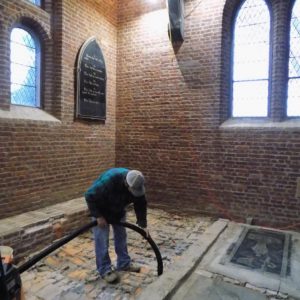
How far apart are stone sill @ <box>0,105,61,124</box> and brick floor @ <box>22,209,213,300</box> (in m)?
2.17

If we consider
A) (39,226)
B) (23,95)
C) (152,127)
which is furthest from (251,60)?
(39,226)

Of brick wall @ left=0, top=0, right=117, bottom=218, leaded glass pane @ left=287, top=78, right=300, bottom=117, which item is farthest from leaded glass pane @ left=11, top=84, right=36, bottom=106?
leaded glass pane @ left=287, top=78, right=300, bottom=117

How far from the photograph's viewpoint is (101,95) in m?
6.58

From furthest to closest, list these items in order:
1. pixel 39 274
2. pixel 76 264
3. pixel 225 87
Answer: pixel 225 87
pixel 76 264
pixel 39 274

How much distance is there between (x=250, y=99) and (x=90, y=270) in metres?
4.27

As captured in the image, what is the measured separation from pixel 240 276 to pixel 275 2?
4807mm

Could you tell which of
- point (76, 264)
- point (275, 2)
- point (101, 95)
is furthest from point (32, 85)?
point (275, 2)

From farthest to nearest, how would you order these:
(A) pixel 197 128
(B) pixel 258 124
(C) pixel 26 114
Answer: (A) pixel 197 128 < (B) pixel 258 124 < (C) pixel 26 114

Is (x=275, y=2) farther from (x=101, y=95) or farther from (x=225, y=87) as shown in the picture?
(x=101, y=95)

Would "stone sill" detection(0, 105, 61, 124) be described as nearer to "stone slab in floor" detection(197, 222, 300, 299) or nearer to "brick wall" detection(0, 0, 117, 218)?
"brick wall" detection(0, 0, 117, 218)

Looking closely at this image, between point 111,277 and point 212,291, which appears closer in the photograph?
point 212,291

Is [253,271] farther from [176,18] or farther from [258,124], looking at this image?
[176,18]

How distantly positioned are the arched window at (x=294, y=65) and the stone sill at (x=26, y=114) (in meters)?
4.35

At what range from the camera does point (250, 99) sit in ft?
19.3
